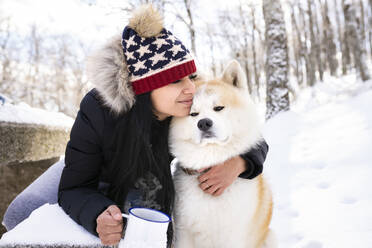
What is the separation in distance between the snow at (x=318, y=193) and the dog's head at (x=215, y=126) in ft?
2.31

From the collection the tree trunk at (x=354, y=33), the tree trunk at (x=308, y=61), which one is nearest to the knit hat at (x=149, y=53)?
the tree trunk at (x=354, y=33)

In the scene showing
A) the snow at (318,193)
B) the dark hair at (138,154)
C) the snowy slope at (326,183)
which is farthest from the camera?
the snowy slope at (326,183)

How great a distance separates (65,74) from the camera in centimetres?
1870

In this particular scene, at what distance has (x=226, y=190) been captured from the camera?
58.7 inches

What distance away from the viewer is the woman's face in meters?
1.44

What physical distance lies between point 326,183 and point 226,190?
5.00 ft

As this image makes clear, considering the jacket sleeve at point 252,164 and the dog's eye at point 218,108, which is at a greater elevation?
the dog's eye at point 218,108

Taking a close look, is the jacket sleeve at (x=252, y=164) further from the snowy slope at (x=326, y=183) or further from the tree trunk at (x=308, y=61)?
the tree trunk at (x=308, y=61)

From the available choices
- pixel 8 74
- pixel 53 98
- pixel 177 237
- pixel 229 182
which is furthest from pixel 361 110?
pixel 53 98

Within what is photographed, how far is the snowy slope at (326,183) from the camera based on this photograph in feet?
6.06

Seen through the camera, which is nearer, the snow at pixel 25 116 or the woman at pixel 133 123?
the woman at pixel 133 123

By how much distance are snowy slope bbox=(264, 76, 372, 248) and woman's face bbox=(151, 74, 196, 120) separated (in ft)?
4.22

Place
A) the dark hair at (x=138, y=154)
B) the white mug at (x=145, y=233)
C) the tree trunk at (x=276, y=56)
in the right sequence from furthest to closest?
the tree trunk at (x=276, y=56), the dark hair at (x=138, y=154), the white mug at (x=145, y=233)

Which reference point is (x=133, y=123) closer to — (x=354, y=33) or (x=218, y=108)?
(x=218, y=108)
